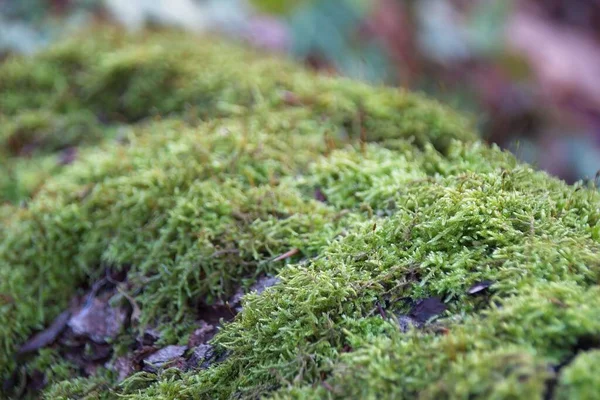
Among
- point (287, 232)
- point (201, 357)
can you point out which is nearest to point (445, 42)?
point (287, 232)

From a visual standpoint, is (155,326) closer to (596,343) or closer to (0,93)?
(596,343)

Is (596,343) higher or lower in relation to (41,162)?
higher

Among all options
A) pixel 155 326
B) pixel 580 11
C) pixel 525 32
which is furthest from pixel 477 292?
pixel 580 11

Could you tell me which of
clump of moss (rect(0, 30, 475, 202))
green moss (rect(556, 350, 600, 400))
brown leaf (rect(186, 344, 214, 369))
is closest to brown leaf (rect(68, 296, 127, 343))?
brown leaf (rect(186, 344, 214, 369))

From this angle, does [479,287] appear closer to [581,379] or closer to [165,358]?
[581,379]

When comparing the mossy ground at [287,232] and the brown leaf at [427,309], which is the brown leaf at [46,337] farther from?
the brown leaf at [427,309]

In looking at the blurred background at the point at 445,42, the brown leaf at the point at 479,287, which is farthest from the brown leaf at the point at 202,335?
the blurred background at the point at 445,42
